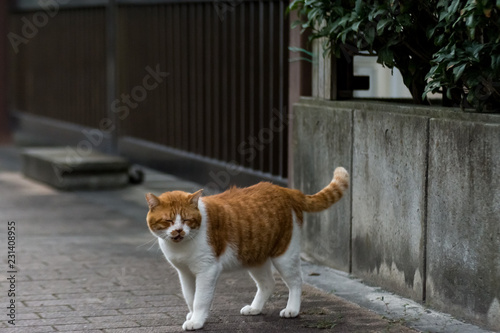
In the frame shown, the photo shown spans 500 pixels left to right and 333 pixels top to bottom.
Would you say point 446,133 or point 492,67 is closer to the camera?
point 492,67

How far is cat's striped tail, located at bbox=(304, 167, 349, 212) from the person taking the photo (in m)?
5.64

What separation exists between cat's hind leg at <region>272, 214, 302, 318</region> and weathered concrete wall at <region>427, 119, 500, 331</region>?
839 mm

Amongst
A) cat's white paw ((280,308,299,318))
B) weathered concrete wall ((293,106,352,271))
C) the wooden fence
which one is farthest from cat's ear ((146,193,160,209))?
the wooden fence

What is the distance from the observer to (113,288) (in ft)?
20.6

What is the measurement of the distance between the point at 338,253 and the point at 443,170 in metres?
1.50

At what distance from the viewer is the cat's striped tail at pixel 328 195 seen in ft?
18.5

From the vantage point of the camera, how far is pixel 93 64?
1344 cm

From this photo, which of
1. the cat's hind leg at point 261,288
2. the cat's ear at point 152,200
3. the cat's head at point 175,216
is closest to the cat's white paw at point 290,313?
the cat's hind leg at point 261,288

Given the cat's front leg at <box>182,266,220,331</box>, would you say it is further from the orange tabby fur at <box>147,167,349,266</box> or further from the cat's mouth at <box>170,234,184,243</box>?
the cat's mouth at <box>170,234,184,243</box>

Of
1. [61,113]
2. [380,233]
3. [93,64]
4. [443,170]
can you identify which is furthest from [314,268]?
[61,113]

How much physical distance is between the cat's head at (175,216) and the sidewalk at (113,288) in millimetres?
609

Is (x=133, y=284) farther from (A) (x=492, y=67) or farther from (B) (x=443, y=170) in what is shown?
(A) (x=492, y=67)
